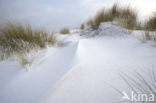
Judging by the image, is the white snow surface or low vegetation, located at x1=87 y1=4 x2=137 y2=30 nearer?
the white snow surface

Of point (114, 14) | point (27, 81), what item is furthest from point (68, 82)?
point (114, 14)

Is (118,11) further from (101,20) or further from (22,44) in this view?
(22,44)

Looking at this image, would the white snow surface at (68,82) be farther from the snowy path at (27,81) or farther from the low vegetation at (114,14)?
the low vegetation at (114,14)

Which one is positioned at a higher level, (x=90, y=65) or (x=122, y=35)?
(x=122, y=35)

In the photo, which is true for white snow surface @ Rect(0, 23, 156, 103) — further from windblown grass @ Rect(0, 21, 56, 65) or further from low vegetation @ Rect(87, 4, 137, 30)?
low vegetation @ Rect(87, 4, 137, 30)

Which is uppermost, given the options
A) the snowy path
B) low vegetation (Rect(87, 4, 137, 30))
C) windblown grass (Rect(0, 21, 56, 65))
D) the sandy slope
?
low vegetation (Rect(87, 4, 137, 30))

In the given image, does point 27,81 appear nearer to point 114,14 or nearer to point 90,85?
point 90,85

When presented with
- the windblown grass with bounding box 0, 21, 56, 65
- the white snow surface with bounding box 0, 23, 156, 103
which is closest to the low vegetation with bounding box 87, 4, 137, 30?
the windblown grass with bounding box 0, 21, 56, 65

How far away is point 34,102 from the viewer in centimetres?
72

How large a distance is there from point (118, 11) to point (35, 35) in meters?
3.57

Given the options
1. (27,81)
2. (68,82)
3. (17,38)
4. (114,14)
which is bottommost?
(27,81)

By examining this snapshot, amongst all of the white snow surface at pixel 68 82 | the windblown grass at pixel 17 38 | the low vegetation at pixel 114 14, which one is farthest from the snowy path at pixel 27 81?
the low vegetation at pixel 114 14

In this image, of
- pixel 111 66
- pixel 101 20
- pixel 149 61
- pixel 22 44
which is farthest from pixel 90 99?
pixel 101 20

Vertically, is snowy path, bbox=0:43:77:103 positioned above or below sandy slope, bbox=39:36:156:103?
below
